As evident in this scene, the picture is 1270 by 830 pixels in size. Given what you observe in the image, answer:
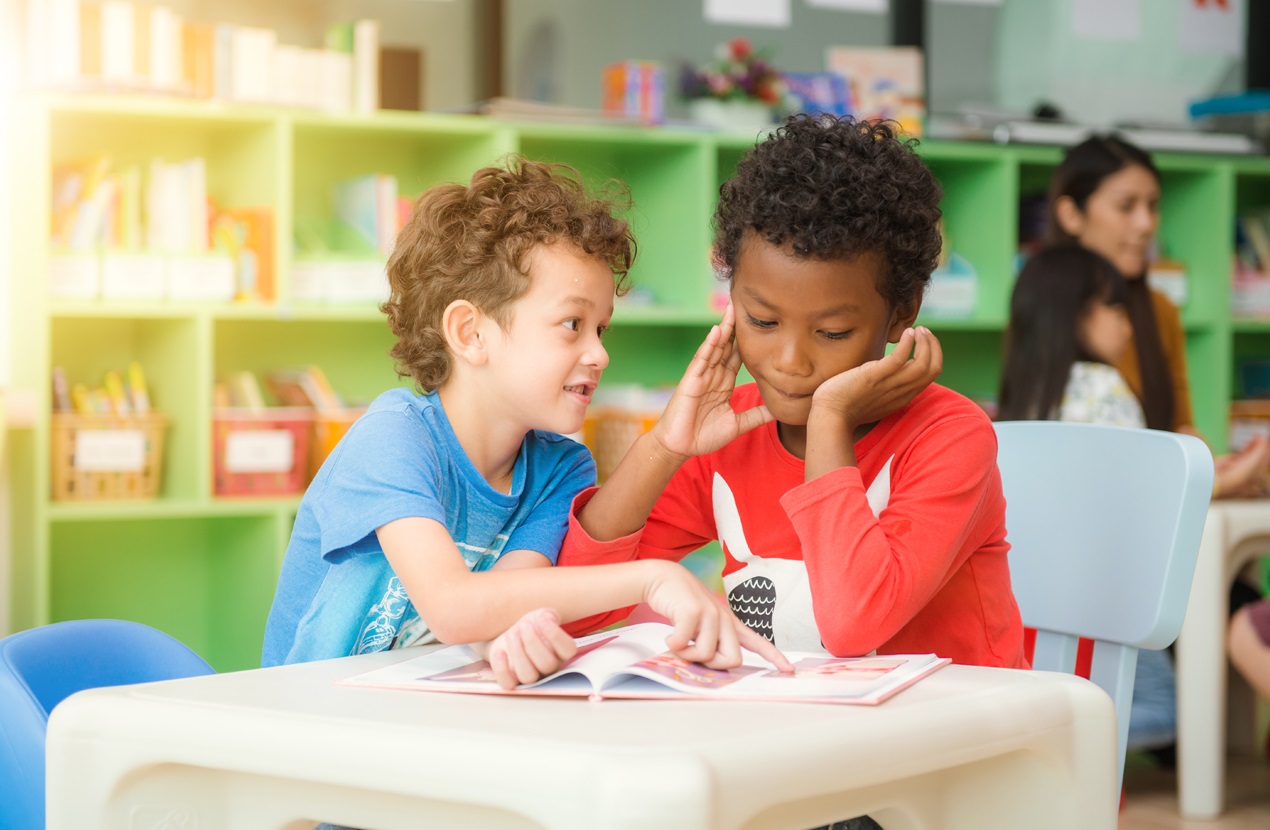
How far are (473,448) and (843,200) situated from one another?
39 cm

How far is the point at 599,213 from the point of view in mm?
1313

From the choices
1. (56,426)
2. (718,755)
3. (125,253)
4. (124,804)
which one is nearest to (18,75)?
(125,253)

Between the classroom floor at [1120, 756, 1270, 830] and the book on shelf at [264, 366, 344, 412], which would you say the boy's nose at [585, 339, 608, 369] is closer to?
the classroom floor at [1120, 756, 1270, 830]

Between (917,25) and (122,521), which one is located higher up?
(917,25)

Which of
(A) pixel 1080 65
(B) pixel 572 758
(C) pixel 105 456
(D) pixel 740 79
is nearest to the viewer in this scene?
(B) pixel 572 758

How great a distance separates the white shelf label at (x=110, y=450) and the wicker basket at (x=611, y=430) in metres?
0.94

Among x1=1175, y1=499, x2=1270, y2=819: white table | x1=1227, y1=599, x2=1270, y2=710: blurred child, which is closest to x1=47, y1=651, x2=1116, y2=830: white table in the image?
x1=1227, y1=599, x2=1270, y2=710: blurred child

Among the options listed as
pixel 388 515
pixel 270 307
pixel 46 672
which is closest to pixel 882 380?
pixel 388 515

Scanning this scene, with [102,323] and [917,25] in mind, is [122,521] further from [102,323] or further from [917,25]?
[917,25]

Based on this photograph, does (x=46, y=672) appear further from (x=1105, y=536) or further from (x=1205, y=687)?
(x=1205, y=687)

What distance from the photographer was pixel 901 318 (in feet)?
A: 3.96

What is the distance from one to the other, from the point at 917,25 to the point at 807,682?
3.27 metres

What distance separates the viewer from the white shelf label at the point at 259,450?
2857mm

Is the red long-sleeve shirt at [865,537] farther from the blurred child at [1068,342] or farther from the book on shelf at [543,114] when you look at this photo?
the book on shelf at [543,114]
